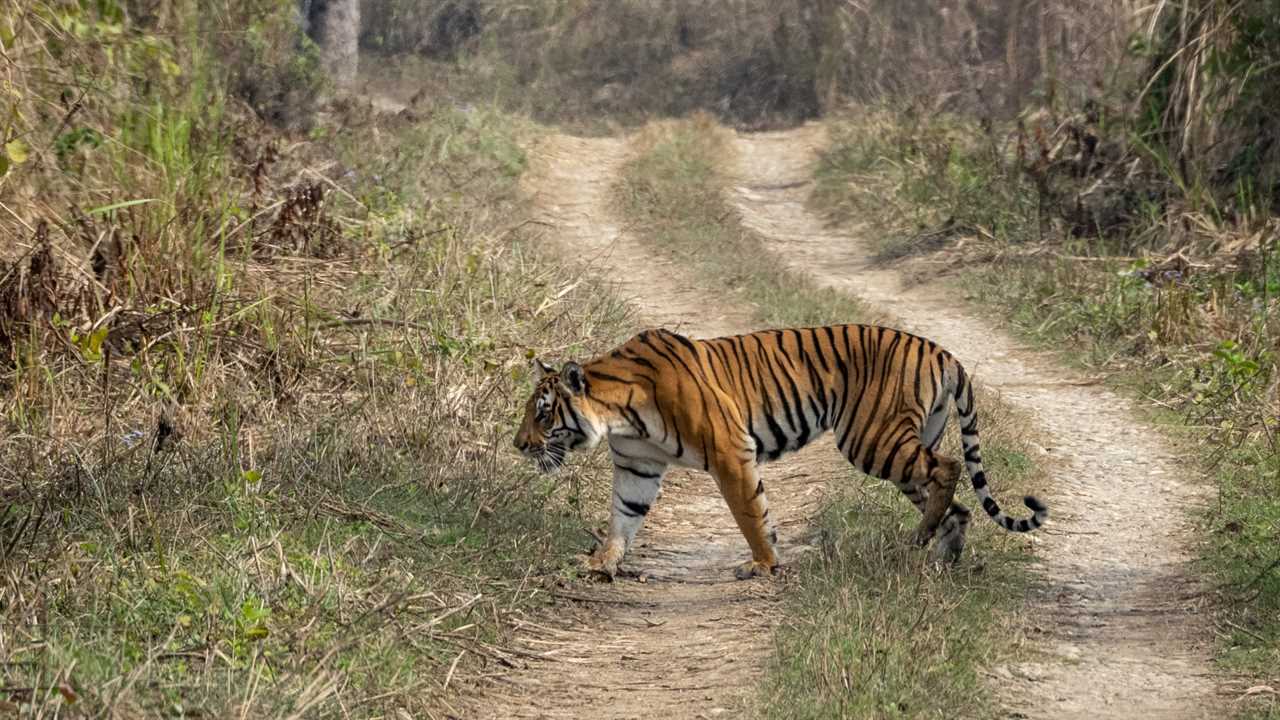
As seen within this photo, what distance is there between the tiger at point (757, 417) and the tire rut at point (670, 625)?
0.21m

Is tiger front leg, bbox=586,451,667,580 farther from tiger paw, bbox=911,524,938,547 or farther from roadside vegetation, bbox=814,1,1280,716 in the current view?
roadside vegetation, bbox=814,1,1280,716

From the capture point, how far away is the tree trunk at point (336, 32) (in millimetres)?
21062

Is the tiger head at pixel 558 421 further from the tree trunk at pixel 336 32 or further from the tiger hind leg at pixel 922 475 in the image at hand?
the tree trunk at pixel 336 32

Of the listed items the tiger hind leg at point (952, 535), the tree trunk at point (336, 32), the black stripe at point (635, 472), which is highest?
the tiger hind leg at point (952, 535)

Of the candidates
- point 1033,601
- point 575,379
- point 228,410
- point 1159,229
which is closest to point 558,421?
point 575,379

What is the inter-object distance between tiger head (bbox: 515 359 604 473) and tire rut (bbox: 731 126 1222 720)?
5.91 ft

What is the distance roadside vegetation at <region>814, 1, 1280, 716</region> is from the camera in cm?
753

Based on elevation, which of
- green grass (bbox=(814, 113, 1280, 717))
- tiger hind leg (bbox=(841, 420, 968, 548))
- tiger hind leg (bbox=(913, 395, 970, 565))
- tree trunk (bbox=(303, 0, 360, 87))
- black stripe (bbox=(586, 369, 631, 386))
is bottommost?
tree trunk (bbox=(303, 0, 360, 87))

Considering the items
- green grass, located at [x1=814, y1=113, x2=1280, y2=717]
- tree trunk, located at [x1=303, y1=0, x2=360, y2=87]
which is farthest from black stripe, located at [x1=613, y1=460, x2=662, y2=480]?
tree trunk, located at [x1=303, y1=0, x2=360, y2=87]

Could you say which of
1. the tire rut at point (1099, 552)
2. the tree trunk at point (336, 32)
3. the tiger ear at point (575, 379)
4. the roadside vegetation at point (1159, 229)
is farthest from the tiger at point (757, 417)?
the tree trunk at point (336, 32)

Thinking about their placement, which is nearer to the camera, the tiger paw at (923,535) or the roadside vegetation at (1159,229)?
the tiger paw at (923,535)

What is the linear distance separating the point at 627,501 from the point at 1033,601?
1638 mm

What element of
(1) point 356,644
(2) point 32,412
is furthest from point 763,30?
(1) point 356,644

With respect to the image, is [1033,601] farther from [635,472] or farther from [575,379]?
[575,379]
